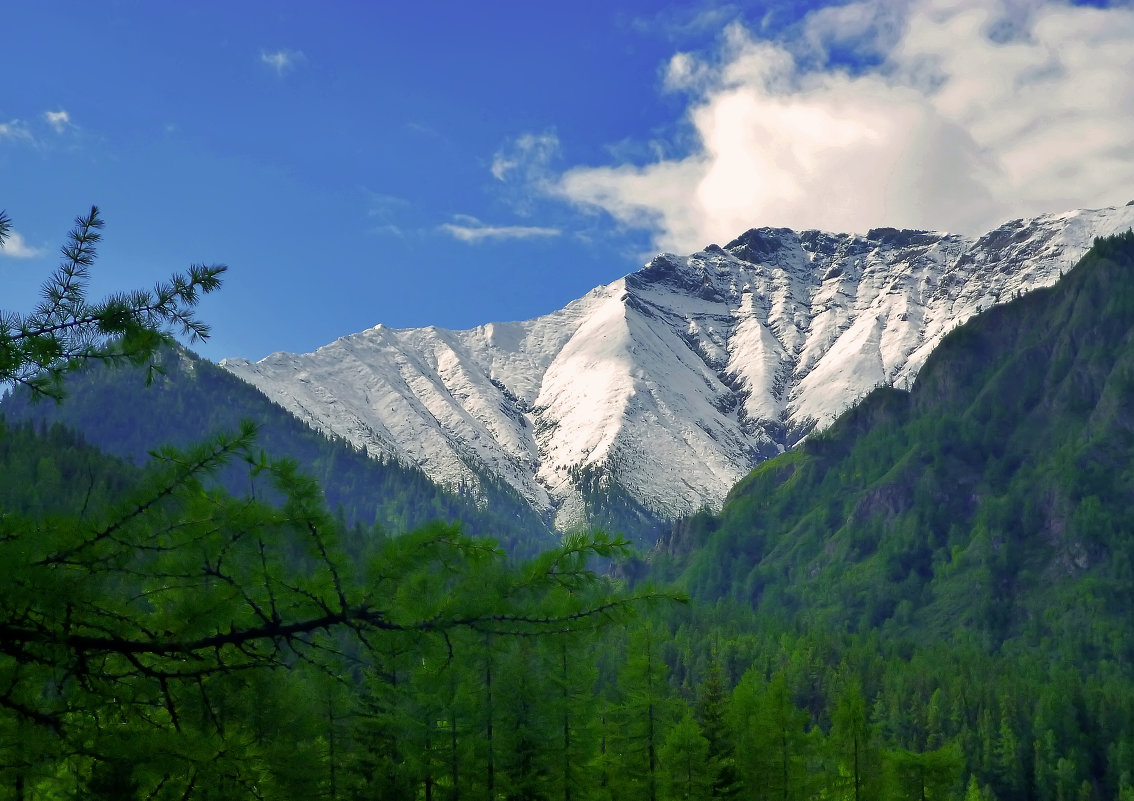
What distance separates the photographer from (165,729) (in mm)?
9234

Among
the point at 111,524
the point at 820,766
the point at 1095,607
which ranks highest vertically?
the point at 1095,607

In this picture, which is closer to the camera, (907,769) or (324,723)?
(324,723)

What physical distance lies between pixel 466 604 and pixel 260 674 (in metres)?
2.93

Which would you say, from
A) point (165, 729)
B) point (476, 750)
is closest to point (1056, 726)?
point (476, 750)

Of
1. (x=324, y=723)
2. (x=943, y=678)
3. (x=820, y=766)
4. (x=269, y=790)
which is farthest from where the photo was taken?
(x=943, y=678)

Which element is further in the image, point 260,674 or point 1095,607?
point 1095,607

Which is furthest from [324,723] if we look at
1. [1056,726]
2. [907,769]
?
[1056,726]

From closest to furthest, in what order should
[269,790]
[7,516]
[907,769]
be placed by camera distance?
[7,516]
[269,790]
[907,769]

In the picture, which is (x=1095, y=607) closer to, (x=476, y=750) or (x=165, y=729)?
(x=476, y=750)

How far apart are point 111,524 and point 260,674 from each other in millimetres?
2917

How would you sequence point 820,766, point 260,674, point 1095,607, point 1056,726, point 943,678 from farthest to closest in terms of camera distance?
point 1095,607 → point 943,678 → point 1056,726 → point 820,766 → point 260,674

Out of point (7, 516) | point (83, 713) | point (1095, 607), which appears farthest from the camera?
point (1095, 607)

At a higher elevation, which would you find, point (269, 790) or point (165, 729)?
point (165, 729)

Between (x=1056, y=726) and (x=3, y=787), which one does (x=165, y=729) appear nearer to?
(x=3, y=787)
